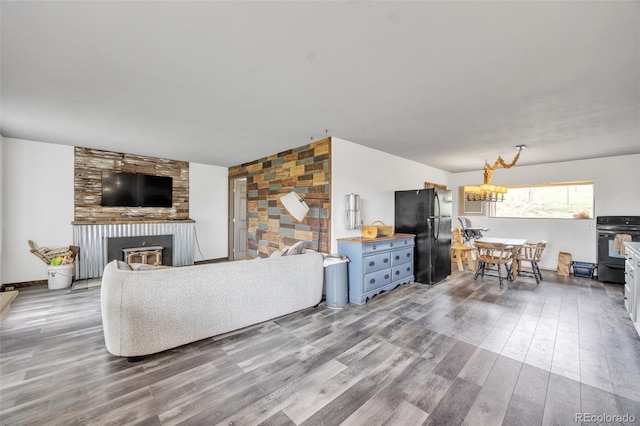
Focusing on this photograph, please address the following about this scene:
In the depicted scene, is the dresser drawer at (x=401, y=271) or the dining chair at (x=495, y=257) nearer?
the dresser drawer at (x=401, y=271)

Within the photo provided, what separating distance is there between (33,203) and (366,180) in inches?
224

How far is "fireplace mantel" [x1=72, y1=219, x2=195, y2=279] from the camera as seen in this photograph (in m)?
4.64

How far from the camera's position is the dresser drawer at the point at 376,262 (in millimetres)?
3695

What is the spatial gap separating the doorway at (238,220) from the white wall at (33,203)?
3.00 meters

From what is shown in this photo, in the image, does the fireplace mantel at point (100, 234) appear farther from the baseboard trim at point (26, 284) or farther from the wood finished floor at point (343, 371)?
the wood finished floor at point (343, 371)

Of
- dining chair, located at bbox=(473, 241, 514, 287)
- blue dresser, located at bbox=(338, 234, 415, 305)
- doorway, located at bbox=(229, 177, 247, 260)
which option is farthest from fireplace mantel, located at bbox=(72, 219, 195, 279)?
dining chair, located at bbox=(473, 241, 514, 287)

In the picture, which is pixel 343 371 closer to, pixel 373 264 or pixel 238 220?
pixel 373 264

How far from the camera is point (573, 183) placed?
564cm

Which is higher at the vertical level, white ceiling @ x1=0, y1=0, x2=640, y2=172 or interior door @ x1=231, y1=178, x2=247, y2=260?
white ceiling @ x1=0, y1=0, x2=640, y2=172

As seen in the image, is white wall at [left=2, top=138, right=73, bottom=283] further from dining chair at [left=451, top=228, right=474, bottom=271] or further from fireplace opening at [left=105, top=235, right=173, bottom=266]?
dining chair at [left=451, top=228, right=474, bottom=271]

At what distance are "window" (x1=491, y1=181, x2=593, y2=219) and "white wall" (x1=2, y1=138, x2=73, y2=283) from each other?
9212 mm

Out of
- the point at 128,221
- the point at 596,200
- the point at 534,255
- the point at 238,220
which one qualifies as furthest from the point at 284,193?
the point at 596,200

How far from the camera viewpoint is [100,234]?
4809 mm

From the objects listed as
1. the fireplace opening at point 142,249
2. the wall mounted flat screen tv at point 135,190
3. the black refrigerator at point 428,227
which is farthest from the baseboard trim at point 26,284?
the black refrigerator at point 428,227
